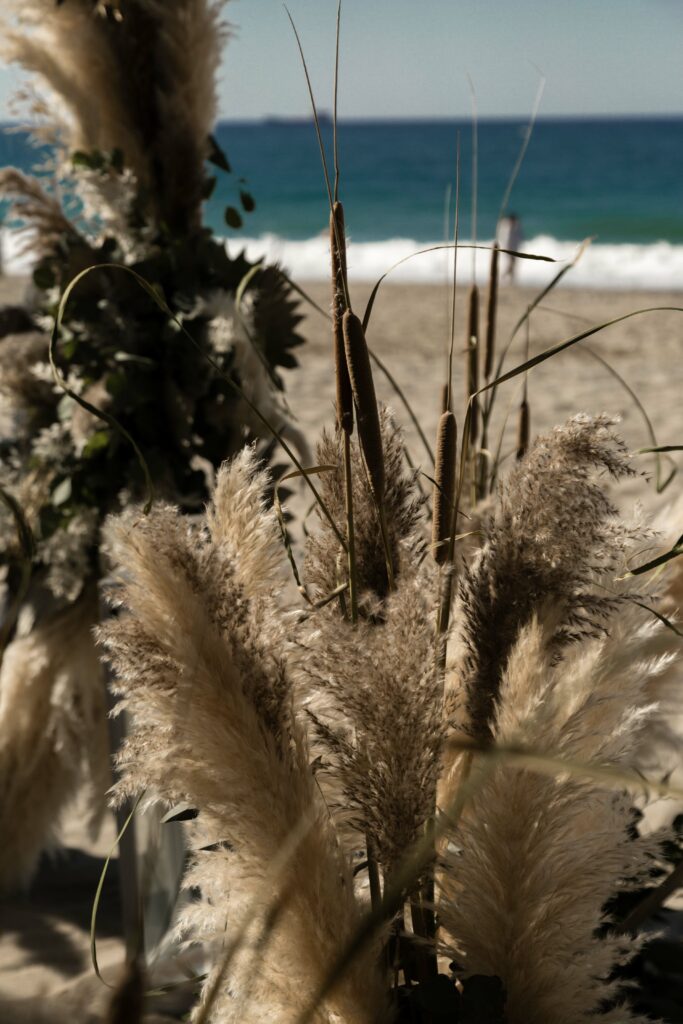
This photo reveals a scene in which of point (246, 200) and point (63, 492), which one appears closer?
point (63, 492)

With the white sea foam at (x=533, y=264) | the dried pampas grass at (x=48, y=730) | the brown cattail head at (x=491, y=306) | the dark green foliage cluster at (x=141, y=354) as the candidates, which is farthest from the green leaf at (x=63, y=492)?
the white sea foam at (x=533, y=264)

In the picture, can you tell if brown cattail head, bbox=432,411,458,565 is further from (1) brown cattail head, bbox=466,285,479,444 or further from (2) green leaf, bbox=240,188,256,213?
(2) green leaf, bbox=240,188,256,213

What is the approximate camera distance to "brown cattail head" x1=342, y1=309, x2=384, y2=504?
2.31ft

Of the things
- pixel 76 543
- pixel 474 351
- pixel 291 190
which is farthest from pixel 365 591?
pixel 291 190

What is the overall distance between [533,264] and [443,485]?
63.8ft

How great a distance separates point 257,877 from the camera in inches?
26.6

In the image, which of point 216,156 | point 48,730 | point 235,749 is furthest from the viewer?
point 48,730

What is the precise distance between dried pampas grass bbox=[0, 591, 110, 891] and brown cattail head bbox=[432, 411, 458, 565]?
1.37 metres

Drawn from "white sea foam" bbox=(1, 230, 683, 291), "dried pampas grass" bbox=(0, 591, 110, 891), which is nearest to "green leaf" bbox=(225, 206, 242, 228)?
"dried pampas grass" bbox=(0, 591, 110, 891)

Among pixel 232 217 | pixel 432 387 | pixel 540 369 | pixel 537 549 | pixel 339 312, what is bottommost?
pixel 537 549

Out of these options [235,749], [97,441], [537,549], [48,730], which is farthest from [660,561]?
[48,730]

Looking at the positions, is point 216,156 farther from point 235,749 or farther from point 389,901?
point 389,901

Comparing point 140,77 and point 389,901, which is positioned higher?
point 140,77

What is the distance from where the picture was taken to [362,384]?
71 centimetres
